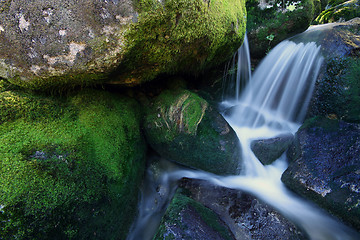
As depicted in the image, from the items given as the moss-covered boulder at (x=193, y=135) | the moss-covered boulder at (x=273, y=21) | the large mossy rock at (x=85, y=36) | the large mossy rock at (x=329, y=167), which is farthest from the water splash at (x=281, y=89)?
the large mossy rock at (x=85, y=36)

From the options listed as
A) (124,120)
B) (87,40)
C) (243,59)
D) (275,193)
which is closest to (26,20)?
(87,40)

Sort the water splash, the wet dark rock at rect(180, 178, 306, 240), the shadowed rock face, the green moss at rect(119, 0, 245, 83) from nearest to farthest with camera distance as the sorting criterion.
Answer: the shadowed rock face, the green moss at rect(119, 0, 245, 83), the wet dark rock at rect(180, 178, 306, 240), the water splash

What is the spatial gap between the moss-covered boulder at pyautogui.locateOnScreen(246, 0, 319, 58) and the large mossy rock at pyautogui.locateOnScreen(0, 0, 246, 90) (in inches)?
141

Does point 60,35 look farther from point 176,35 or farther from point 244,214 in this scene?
point 244,214

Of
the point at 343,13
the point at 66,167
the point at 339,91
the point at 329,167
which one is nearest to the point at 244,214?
the point at 329,167

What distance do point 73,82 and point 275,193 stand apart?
3.47 meters

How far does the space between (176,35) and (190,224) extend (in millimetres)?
2267

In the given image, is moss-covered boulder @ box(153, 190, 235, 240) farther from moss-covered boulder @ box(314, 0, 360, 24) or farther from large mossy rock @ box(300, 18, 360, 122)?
moss-covered boulder @ box(314, 0, 360, 24)

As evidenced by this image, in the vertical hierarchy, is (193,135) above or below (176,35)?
below

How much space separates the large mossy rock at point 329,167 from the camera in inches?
100

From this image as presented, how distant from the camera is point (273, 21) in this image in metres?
5.36

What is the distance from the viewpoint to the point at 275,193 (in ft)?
10.6

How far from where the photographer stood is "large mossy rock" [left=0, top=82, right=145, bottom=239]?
172 cm

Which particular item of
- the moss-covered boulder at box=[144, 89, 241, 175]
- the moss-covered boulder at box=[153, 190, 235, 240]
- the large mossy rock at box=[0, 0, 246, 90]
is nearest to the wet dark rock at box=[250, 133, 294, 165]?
the moss-covered boulder at box=[144, 89, 241, 175]
